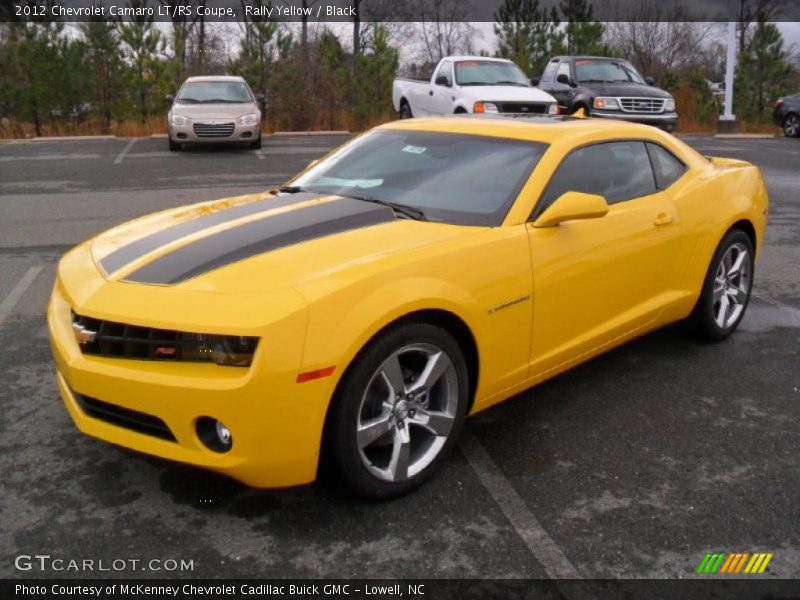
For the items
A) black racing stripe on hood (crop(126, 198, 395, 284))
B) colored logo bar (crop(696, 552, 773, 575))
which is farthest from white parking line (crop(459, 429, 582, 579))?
black racing stripe on hood (crop(126, 198, 395, 284))

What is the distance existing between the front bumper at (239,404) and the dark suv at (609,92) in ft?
50.1

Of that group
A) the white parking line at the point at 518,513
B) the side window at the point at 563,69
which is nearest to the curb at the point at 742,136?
the side window at the point at 563,69

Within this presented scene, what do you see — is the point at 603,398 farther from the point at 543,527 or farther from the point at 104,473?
the point at 104,473

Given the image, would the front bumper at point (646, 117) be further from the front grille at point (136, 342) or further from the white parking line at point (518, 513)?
the front grille at point (136, 342)

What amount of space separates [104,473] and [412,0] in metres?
44.6

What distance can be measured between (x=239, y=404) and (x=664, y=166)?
3200 mm

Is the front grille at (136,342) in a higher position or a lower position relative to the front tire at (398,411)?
higher

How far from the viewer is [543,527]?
3229 millimetres

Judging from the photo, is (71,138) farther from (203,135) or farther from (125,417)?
(125,417)

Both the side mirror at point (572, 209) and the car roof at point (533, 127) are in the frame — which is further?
the car roof at point (533, 127)

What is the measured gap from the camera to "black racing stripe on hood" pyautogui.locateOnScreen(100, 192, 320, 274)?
3.62 m

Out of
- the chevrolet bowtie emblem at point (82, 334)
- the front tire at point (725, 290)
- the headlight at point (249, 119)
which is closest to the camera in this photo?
the chevrolet bowtie emblem at point (82, 334)

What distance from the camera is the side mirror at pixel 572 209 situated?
385cm

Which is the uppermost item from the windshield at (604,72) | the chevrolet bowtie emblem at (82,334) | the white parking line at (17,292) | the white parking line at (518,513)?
the windshield at (604,72)
